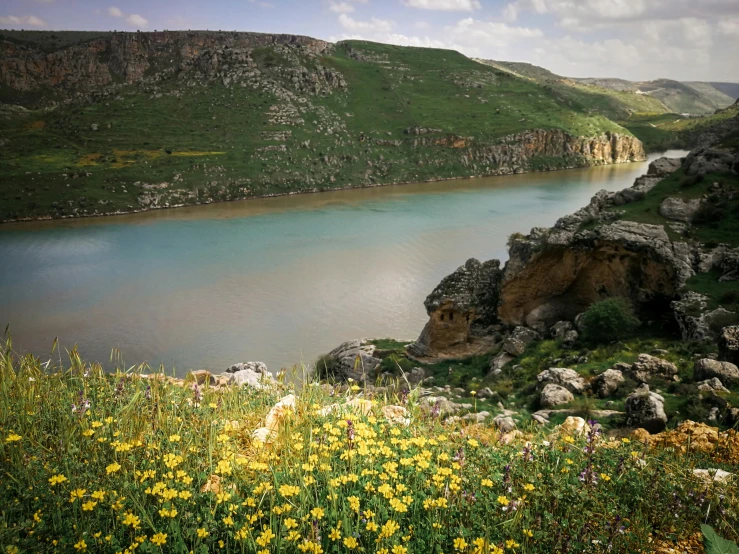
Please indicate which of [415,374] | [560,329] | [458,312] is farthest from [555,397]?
[458,312]

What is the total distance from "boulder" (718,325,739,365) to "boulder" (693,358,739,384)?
0.79 m

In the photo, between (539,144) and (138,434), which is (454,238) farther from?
(539,144)

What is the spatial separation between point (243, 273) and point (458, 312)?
2445cm

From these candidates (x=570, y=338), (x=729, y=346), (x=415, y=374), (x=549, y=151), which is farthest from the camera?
(x=549, y=151)

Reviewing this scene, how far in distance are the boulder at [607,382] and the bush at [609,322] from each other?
13.7 ft

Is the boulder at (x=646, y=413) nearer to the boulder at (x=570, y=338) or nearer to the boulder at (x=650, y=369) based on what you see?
the boulder at (x=650, y=369)

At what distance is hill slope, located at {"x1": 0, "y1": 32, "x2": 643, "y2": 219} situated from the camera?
7725cm

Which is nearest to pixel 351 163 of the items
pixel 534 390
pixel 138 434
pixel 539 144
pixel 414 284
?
pixel 539 144

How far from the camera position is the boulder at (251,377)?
723cm

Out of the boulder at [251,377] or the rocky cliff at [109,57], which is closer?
the boulder at [251,377]

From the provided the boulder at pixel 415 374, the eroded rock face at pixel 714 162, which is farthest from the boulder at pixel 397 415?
the eroded rock face at pixel 714 162

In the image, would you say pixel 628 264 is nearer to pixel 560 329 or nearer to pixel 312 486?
pixel 560 329

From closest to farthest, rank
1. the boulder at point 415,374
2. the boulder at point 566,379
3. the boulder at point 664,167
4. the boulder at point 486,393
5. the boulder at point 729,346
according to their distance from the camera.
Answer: the boulder at point 729,346 → the boulder at point 566,379 → the boulder at point 486,393 → the boulder at point 415,374 → the boulder at point 664,167

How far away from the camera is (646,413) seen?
9172 millimetres
